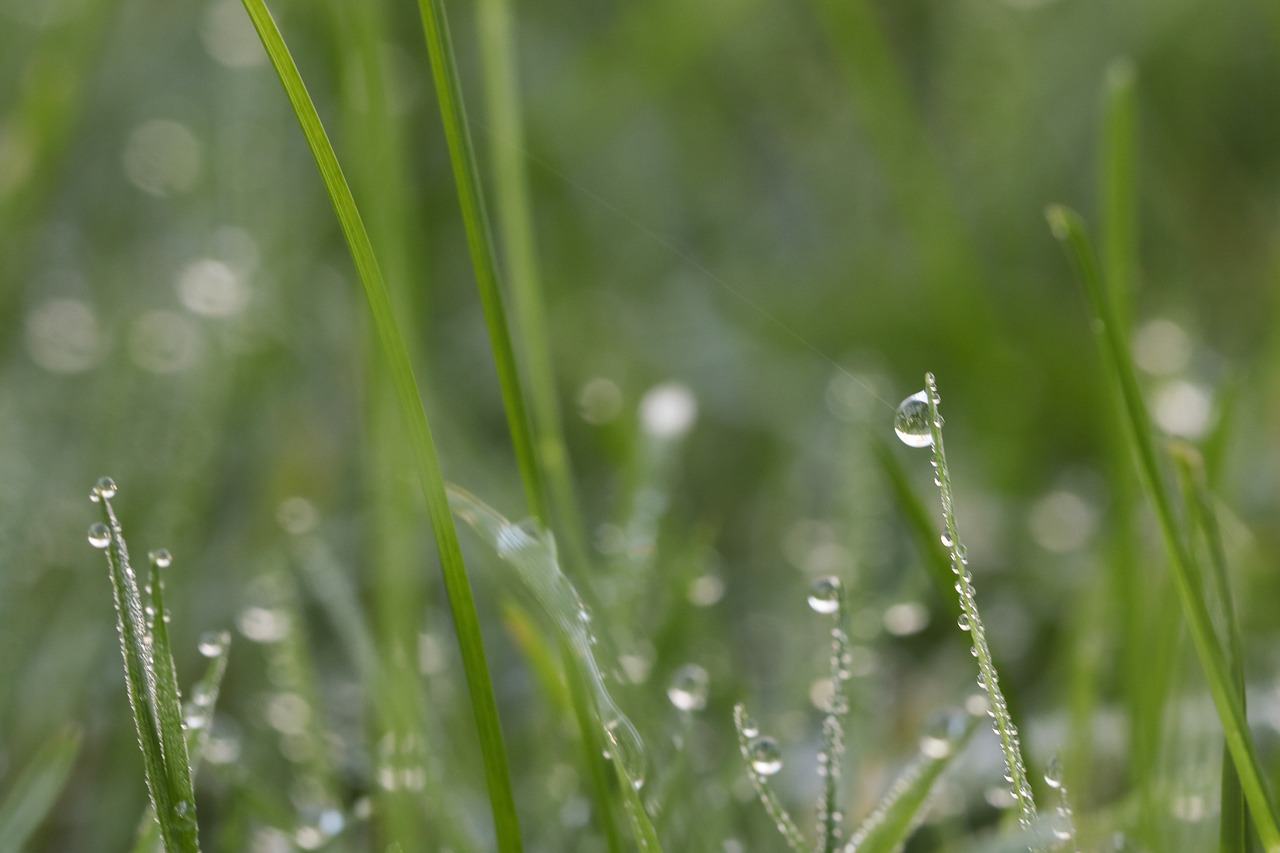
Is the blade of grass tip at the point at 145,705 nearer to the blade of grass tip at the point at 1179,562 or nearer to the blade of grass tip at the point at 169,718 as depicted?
the blade of grass tip at the point at 169,718

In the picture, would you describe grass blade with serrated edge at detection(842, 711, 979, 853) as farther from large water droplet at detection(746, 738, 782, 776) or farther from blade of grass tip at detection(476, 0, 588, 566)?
blade of grass tip at detection(476, 0, 588, 566)

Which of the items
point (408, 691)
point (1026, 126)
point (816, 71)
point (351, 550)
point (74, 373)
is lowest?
point (408, 691)

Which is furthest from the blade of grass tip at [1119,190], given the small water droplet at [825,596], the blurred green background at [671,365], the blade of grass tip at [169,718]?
the blade of grass tip at [169,718]

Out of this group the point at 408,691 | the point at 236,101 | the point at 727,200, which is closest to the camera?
the point at 408,691

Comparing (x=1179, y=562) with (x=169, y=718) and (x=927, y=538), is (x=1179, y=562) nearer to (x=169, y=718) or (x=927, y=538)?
(x=927, y=538)

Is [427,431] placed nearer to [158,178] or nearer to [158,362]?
[158,362]

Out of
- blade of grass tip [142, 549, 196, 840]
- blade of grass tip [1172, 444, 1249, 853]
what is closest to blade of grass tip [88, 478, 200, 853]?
blade of grass tip [142, 549, 196, 840]

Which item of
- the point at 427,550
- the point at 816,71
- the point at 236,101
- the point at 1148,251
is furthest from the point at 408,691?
the point at 816,71
